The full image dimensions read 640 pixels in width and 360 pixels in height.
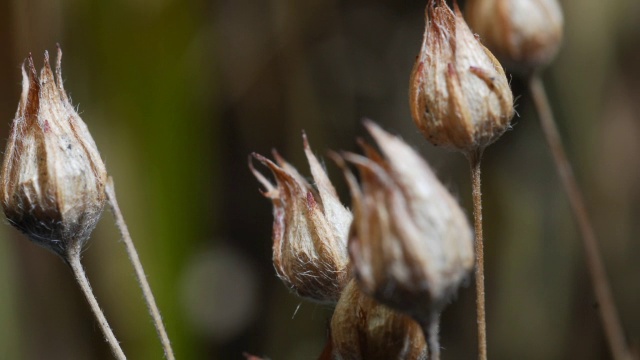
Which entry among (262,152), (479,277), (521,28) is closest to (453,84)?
(479,277)

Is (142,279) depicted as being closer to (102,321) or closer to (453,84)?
(102,321)

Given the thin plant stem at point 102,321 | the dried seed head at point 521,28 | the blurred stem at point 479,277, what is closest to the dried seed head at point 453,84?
the blurred stem at point 479,277

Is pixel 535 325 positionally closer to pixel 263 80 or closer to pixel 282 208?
pixel 263 80

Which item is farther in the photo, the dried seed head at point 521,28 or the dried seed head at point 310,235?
the dried seed head at point 521,28

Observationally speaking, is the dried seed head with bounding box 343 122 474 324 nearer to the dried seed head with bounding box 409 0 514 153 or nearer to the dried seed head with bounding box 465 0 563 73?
the dried seed head with bounding box 409 0 514 153

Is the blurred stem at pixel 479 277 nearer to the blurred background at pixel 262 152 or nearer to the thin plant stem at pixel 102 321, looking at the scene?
the thin plant stem at pixel 102 321

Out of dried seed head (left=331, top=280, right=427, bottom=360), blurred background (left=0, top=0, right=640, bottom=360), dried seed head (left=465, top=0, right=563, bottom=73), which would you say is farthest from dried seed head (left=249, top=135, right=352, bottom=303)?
blurred background (left=0, top=0, right=640, bottom=360)

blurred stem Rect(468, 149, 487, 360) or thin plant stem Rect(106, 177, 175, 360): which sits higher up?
thin plant stem Rect(106, 177, 175, 360)
